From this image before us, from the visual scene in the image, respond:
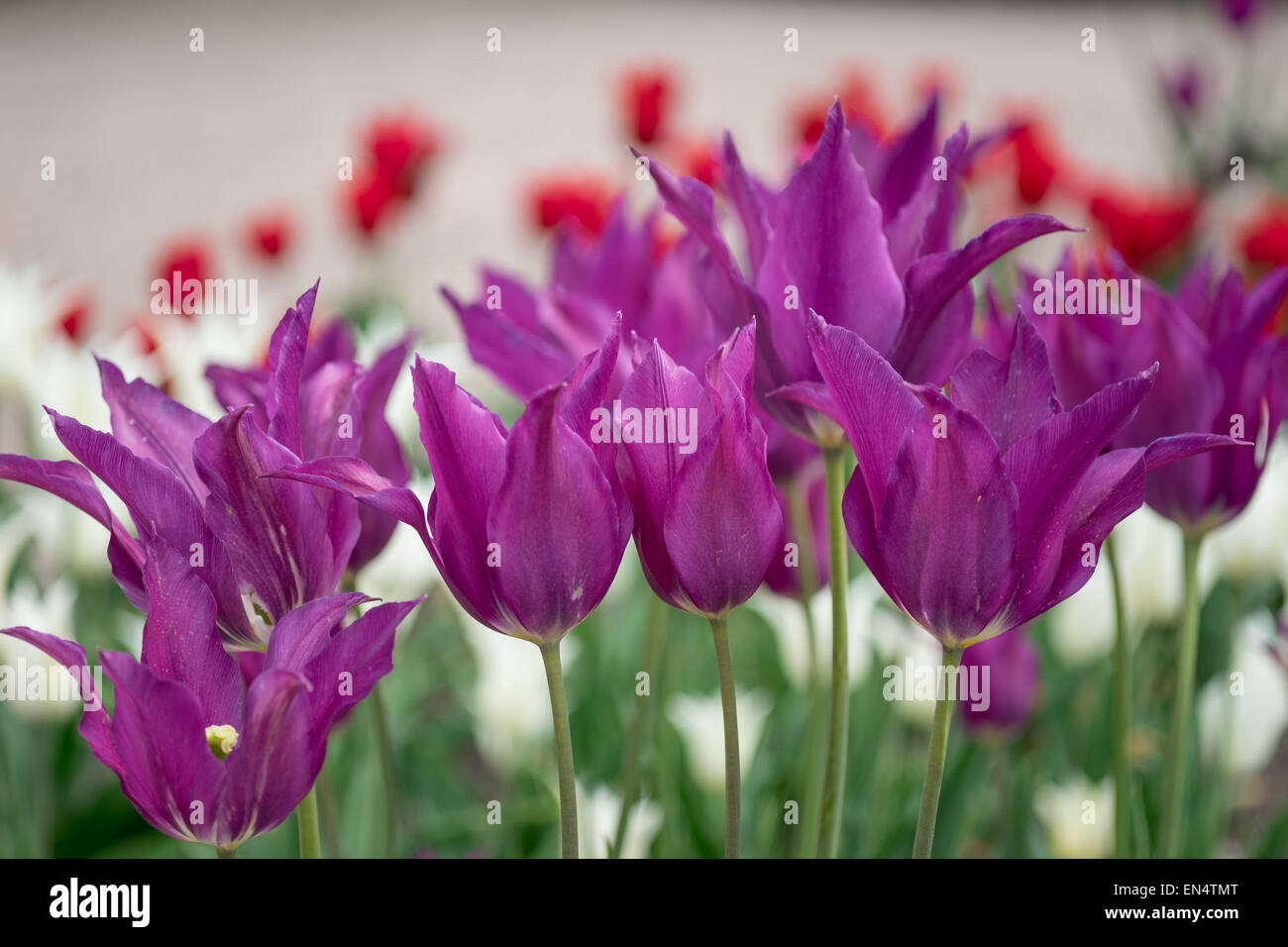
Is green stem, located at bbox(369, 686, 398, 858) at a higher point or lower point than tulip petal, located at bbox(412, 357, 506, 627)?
lower

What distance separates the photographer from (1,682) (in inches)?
43.1

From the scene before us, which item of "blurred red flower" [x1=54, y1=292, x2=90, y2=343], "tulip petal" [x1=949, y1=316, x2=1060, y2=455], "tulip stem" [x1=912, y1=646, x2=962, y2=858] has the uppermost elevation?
"blurred red flower" [x1=54, y1=292, x2=90, y2=343]

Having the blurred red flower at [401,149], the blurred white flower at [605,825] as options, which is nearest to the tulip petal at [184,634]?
the blurred white flower at [605,825]

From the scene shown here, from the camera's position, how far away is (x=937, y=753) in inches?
18.8

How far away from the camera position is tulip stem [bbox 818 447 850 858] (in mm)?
549

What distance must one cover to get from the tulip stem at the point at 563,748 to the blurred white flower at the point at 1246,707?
662 millimetres

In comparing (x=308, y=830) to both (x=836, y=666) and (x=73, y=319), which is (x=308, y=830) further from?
(x=73, y=319)

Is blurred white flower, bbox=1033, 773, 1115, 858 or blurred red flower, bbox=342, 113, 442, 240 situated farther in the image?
blurred red flower, bbox=342, 113, 442, 240

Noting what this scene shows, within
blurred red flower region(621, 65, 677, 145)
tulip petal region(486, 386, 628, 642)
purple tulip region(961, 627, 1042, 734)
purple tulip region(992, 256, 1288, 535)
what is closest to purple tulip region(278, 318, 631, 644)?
tulip petal region(486, 386, 628, 642)

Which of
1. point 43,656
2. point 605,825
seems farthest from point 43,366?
point 605,825

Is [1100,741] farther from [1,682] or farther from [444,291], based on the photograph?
[1,682]

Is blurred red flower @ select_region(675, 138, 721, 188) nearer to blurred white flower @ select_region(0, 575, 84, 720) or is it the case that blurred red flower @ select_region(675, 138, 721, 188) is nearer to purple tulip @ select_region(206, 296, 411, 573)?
blurred white flower @ select_region(0, 575, 84, 720)

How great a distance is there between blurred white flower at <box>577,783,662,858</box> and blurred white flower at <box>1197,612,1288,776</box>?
462 millimetres

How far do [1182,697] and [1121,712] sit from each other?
1.3 inches
